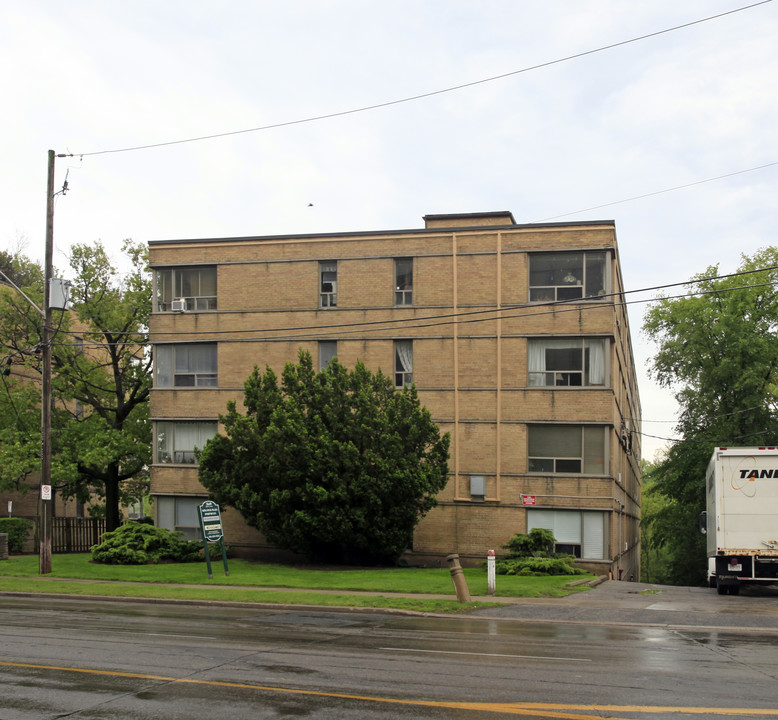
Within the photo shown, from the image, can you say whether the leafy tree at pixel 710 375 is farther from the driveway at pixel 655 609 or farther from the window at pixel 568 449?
the driveway at pixel 655 609

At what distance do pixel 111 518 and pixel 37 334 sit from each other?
871cm

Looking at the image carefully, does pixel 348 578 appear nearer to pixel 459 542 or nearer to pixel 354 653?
pixel 459 542

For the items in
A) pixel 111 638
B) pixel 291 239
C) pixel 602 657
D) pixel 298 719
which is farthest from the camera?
pixel 291 239

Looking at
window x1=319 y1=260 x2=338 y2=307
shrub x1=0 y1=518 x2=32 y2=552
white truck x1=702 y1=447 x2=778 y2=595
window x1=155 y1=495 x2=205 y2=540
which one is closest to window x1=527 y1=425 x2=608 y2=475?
white truck x1=702 y1=447 x2=778 y2=595

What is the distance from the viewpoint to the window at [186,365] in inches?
1340

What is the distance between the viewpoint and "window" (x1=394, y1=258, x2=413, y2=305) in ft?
106

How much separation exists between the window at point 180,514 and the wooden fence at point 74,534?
7532mm

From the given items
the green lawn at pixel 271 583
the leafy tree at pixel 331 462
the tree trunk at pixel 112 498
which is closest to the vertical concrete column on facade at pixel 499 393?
the leafy tree at pixel 331 462

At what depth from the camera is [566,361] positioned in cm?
3041

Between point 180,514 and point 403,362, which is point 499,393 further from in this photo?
point 180,514

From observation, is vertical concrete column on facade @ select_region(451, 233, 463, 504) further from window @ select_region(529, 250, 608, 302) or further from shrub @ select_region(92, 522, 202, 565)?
shrub @ select_region(92, 522, 202, 565)

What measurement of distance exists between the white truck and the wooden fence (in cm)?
2878

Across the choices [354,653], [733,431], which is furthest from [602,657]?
[733,431]

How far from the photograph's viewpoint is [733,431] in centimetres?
4378
